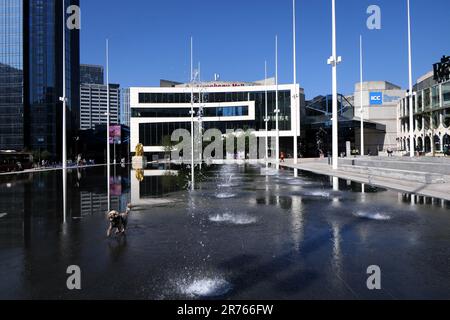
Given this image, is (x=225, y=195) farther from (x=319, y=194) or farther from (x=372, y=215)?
(x=372, y=215)

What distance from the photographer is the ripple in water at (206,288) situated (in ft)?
16.9

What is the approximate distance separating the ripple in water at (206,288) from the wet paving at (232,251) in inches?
0.5

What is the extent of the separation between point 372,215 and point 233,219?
12.9ft

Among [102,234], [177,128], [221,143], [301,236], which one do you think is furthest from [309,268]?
[177,128]

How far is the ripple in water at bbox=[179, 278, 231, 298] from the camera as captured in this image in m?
5.14

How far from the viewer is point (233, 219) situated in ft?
35.4

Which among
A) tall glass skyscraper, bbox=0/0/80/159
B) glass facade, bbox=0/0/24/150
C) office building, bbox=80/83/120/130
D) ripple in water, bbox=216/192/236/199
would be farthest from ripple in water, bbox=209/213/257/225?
office building, bbox=80/83/120/130

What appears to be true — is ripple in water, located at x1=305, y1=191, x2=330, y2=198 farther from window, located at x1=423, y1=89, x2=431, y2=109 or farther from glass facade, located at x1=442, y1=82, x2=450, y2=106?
window, located at x1=423, y1=89, x2=431, y2=109

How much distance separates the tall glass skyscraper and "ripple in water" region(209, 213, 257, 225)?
8422 centimetres

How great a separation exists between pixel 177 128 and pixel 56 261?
8984 cm

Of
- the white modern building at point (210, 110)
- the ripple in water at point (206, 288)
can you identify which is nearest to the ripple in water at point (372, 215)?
→ the ripple in water at point (206, 288)

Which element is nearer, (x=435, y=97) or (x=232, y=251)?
(x=232, y=251)

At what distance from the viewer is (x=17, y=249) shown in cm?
772

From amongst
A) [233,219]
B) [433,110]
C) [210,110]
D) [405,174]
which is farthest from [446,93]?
[233,219]
